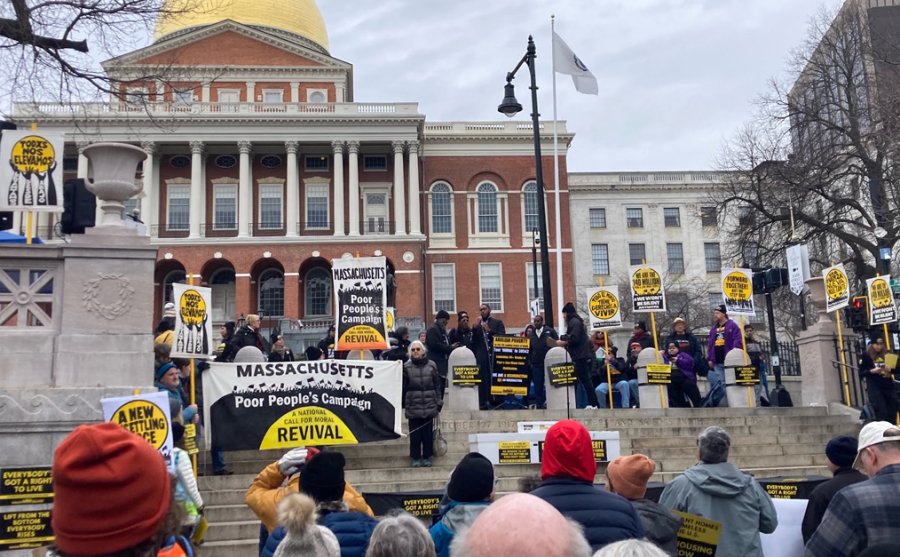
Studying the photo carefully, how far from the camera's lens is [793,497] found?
27.2 ft

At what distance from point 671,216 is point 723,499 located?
216 feet

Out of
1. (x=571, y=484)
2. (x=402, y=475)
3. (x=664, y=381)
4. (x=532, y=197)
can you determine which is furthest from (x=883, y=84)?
(x=532, y=197)

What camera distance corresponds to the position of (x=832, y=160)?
2914 centimetres

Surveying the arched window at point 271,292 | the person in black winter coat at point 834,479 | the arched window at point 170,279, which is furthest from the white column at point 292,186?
the person in black winter coat at point 834,479

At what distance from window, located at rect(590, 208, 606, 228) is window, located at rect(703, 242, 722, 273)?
870cm

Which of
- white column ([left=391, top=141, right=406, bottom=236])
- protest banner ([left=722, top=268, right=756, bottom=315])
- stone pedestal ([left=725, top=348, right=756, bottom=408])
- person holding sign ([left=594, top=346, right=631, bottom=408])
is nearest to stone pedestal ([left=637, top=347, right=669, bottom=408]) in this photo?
person holding sign ([left=594, top=346, right=631, bottom=408])

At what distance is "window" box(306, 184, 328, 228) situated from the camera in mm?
58688

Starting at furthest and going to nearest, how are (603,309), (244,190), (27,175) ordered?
(244,190)
(603,309)
(27,175)

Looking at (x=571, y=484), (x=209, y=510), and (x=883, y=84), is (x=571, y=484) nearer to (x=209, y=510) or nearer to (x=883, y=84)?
(x=209, y=510)

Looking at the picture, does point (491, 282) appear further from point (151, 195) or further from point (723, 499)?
point (723, 499)

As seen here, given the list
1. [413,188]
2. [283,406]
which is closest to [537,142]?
[283,406]

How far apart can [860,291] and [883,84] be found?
25.7 feet

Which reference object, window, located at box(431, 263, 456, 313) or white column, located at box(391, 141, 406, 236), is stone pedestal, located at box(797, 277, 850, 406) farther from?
window, located at box(431, 263, 456, 313)

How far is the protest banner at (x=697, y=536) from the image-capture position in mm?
5652
